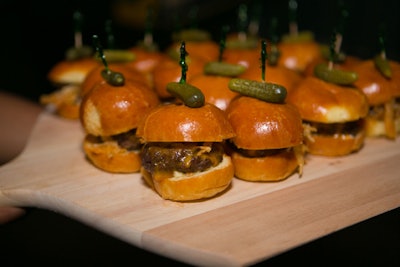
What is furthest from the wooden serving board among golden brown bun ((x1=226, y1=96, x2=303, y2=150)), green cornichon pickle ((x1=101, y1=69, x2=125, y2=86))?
green cornichon pickle ((x1=101, y1=69, x2=125, y2=86))

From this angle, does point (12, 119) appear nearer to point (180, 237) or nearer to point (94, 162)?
point (94, 162)

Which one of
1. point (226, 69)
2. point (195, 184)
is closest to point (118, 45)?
point (226, 69)

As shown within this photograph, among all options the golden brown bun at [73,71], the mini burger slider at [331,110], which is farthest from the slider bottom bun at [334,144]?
the golden brown bun at [73,71]

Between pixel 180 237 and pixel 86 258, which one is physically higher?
pixel 180 237

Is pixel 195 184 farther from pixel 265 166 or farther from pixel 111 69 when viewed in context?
pixel 111 69

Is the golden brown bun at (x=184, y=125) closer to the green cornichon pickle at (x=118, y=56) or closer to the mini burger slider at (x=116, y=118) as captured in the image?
the mini burger slider at (x=116, y=118)

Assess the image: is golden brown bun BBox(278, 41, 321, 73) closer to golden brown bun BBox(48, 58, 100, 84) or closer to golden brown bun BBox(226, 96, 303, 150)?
golden brown bun BBox(226, 96, 303, 150)

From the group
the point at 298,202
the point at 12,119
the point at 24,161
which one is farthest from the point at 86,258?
the point at 298,202
